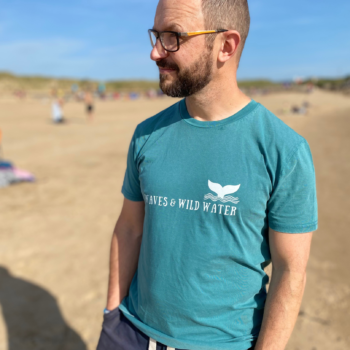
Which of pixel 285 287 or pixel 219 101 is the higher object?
pixel 219 101

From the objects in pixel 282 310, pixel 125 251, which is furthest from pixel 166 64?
pixel 282 310

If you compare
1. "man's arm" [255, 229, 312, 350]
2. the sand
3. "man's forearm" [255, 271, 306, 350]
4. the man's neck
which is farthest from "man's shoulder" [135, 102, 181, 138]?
the sand

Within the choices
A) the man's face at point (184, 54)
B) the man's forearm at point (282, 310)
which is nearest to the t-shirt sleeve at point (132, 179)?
the man's face at point (184, 54)

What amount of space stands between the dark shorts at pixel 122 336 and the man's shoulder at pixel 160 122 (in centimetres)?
93

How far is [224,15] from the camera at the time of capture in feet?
4.49

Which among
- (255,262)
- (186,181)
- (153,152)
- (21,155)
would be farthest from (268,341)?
(21,155)

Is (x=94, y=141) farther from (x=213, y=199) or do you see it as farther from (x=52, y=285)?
(x=213, y=199)

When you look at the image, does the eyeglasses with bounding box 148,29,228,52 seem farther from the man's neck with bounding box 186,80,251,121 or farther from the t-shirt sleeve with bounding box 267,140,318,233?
the t-shirt sleeve with bounding box 267,140,318,233

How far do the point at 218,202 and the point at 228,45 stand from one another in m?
0.66

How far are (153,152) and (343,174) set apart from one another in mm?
9020

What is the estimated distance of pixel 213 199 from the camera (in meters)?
1.36

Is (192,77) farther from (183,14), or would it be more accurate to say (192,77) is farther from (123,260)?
(123,260)

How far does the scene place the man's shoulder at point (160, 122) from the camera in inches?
61.4

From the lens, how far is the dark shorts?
5.01 feet
